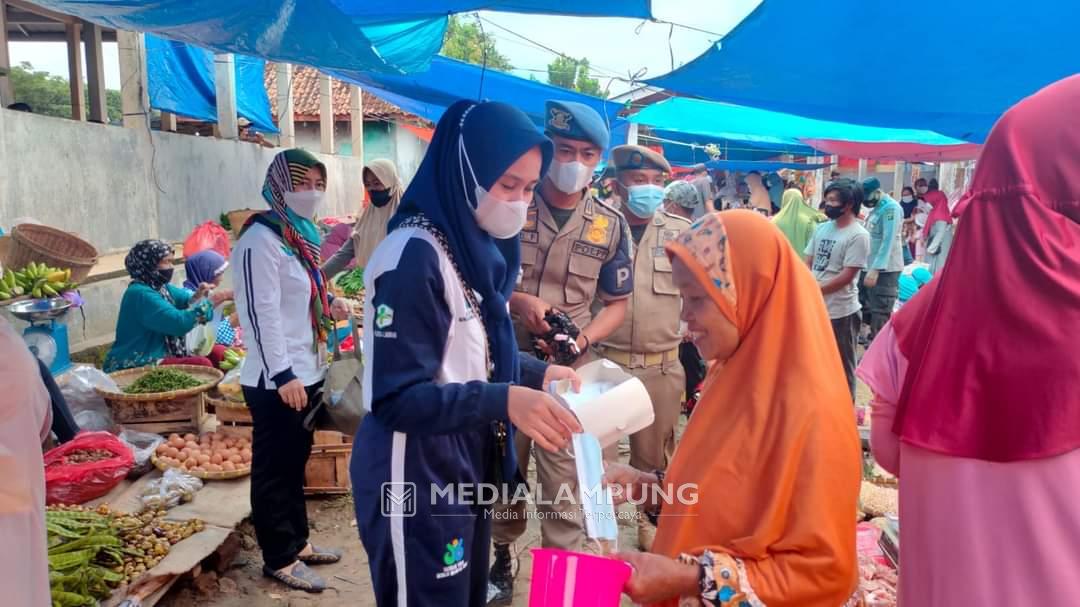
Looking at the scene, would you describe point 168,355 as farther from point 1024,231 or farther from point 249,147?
point 249,147

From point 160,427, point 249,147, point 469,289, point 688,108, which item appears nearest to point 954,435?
point 469,289

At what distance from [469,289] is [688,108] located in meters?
9.50

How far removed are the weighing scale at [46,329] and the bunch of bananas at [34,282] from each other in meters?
0.49

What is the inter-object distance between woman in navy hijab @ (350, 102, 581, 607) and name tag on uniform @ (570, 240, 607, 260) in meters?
1.43

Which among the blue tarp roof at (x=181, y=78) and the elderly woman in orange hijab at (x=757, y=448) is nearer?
the elderly woman in orange hijab at (x=757, y=448)

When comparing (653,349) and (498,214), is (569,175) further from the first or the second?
(498,214)

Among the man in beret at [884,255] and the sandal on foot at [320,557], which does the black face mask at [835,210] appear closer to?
the man in beret at [884,255]

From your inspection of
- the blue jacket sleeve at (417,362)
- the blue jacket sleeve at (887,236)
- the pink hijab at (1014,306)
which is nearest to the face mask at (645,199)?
the blue jacket sleeve at (417,362)

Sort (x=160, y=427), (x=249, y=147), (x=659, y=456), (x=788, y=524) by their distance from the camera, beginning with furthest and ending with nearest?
(x=249, y=147)
(x=160, y=427)
(x=659, y=456)
(x=788, y=524)

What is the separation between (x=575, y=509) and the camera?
3029 mm

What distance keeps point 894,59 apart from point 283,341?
2848 mm

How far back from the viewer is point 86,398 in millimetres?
4180

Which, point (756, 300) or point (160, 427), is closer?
point (756, 300)

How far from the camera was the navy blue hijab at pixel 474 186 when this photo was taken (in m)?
1.77
